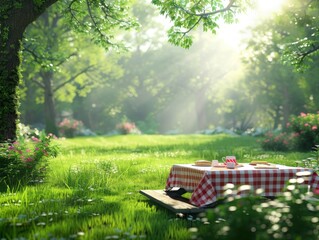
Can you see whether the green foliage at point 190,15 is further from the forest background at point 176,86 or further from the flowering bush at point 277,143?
the forest background at point 176,86

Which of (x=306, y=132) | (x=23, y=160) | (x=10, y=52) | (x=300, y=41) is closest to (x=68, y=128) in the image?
(x=306, y=132)

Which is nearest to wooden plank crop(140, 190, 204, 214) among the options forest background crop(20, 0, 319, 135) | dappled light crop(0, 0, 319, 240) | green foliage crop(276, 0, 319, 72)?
dappled light crop(0, 0, 319, 240)

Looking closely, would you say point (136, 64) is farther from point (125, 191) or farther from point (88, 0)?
point (125, 191)

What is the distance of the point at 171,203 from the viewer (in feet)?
29.2

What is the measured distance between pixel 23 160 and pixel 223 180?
5.86 metres

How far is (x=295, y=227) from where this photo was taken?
4.34 meters

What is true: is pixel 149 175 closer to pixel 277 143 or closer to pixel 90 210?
pixel 90 210

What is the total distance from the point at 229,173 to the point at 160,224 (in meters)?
1.84

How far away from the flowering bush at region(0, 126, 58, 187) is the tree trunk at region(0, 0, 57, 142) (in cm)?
119

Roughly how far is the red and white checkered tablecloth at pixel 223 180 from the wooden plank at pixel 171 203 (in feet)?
0.78

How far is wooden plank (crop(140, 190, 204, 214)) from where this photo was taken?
8.21 meters

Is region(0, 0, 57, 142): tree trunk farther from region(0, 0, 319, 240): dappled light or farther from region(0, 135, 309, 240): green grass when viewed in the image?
region(0, 135, 309, 240): green grass

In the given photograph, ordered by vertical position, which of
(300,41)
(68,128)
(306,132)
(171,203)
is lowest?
(171,203)

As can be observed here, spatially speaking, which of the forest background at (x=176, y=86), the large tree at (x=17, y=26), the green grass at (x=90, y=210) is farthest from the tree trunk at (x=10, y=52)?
the forest background at (x=176, y=86)
